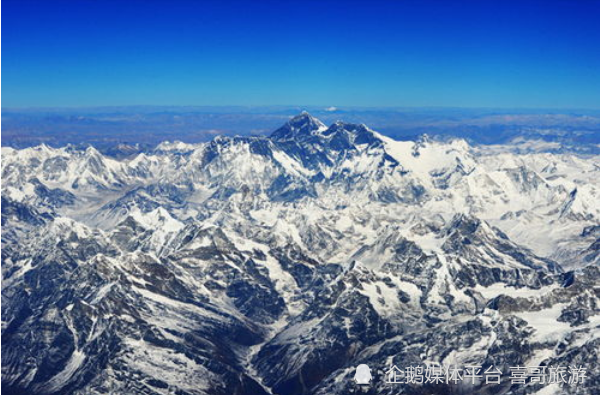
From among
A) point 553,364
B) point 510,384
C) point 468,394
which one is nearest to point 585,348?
point 553,364

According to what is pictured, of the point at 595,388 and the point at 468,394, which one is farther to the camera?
the point at 468,394

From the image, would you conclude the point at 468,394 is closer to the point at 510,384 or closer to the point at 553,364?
the point at 510,384

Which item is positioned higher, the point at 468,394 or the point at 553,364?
the point at 553,364

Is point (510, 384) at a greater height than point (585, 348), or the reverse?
point (585, 348)

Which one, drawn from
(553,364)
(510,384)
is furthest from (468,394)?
(553,364)

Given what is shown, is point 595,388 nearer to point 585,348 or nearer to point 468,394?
point 585,348

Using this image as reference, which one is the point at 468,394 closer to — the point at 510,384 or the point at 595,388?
the point at 510,384
